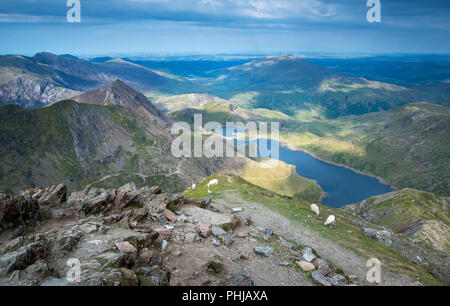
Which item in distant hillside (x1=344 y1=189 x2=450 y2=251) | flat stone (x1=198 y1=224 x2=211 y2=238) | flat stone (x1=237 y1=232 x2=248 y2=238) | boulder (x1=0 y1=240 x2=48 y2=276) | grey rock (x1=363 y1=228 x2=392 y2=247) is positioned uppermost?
boulder (x1=0 y1=240 x2=48 y2=276)

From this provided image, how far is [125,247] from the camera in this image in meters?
19.7

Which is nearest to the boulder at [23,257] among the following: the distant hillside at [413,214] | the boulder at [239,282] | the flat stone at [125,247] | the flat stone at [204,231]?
the flat stone at [125,247]

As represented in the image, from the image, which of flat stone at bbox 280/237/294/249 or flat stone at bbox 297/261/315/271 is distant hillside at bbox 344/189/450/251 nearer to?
flat stone at bbox 280/237/294/249

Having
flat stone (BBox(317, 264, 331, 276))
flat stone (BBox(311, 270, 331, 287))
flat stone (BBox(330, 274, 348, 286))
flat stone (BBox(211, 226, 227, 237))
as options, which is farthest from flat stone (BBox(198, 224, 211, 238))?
flat stone (BBox(330, 274, 348, 286))

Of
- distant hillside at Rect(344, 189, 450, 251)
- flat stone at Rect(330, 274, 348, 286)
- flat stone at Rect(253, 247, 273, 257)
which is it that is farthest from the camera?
distant hillside at Rect(344, 189, 450, 251)

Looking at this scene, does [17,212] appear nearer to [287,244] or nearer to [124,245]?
[124,245]

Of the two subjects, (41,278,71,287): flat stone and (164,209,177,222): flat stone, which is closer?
(41,278,71,287): flat stone

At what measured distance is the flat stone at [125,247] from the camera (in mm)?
19364

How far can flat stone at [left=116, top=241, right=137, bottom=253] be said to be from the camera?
63.5 ft

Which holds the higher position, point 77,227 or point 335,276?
point 77,227

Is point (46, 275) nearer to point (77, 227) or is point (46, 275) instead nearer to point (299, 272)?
point (77, 227)

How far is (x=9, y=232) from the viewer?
808 inches
